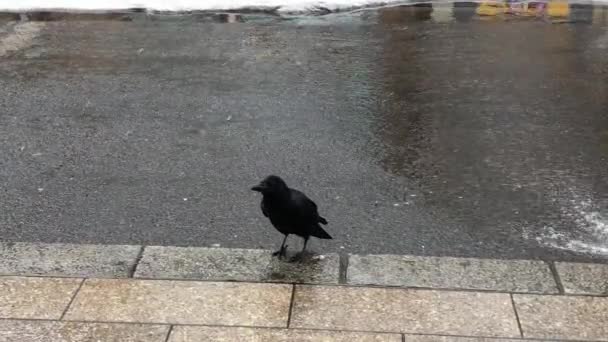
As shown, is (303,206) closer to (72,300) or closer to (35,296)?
(72,300)

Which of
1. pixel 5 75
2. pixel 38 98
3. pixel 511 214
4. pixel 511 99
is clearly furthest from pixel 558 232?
pixel 5 75

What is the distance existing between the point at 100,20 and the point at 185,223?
20.7ft

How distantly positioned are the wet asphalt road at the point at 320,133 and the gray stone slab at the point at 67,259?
0.21 meters

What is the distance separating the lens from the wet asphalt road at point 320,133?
188 inches

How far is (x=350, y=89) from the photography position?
745 centimetres

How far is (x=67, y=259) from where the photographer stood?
4316 mm

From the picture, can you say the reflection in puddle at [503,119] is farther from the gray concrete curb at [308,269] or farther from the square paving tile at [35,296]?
the square paving tile at [35,296]

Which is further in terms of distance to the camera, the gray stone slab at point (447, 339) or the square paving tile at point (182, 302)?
the square paving tile at point (182, 302)

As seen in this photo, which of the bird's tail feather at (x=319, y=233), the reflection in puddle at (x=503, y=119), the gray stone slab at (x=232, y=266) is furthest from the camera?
the reflection in puddle at (x=503, y=119)

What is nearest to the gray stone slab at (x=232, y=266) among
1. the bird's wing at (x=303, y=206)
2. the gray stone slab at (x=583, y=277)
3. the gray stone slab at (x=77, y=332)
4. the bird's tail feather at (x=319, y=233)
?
the bird's tail feather at (x=319, y=233)

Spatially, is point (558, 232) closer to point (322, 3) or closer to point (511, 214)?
point (511, 214)

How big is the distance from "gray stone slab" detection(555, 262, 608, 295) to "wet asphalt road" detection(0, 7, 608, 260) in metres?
0.22

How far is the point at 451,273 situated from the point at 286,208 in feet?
3.18

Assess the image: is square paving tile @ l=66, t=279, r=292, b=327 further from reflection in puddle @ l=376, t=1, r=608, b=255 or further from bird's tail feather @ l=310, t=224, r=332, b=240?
reflection in puddle @ l=376, t=1, r=608, b=255
